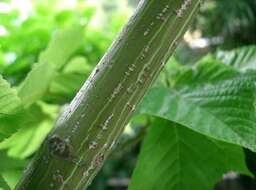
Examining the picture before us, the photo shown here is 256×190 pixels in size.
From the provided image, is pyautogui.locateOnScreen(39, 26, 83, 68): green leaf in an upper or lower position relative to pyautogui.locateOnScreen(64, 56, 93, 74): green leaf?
upper

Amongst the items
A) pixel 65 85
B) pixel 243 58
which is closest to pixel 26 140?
pixel 65 85

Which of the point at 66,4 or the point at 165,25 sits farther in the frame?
the point at 66,4

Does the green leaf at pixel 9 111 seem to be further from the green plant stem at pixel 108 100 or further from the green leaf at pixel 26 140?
the green leaf at pixel 26 140

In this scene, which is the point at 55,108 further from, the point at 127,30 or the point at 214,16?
the point at 214,16

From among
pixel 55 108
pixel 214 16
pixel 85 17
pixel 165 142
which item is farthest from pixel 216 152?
pixel 214 16

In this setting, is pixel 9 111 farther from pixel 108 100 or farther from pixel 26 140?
pixel 26 140

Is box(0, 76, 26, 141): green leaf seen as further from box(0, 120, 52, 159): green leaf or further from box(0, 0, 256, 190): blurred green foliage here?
box(0, 120, 52, 159): green leaf

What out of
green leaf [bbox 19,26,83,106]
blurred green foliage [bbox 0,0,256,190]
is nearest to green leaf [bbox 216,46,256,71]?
blurred green foliage [bbox 0,0,256,190]
